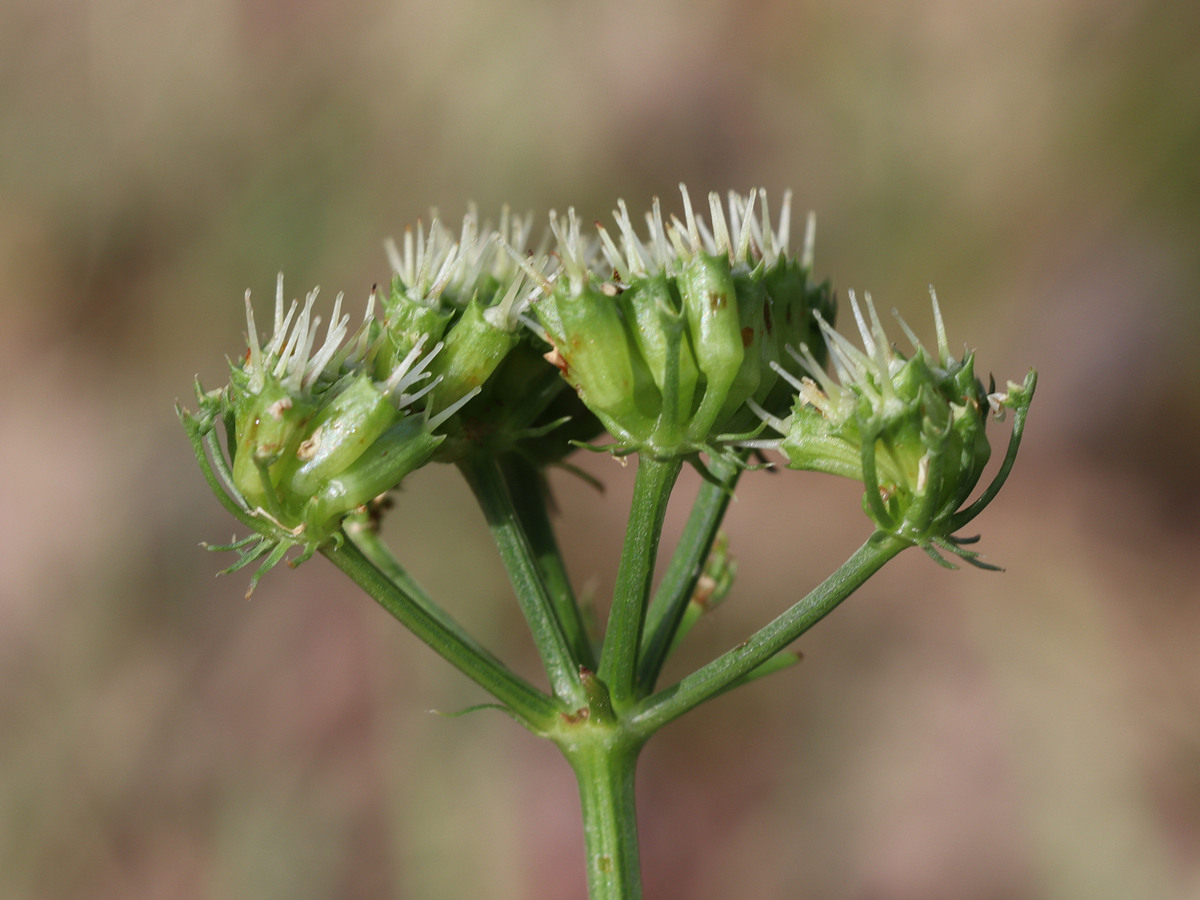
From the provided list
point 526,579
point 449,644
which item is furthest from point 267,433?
point 526,579

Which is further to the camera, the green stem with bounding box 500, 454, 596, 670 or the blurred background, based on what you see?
the blurred background

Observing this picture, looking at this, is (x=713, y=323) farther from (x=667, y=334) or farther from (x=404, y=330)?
(x=404, y=330)

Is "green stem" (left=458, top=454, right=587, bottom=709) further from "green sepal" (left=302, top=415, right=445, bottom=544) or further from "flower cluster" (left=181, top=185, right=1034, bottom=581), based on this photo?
"green sepal" (left=302, top=415, right=445, bottom=544)

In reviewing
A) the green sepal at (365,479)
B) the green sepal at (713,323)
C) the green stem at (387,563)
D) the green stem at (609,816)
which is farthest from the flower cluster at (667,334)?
the green stem at (387,563)

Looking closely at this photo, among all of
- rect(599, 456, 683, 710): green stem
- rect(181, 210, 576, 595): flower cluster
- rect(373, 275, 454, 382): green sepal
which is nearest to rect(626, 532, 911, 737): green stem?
rect(599, 456, 683, 710): green stem

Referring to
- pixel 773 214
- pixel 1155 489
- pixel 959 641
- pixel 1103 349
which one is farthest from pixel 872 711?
pixel 773 214

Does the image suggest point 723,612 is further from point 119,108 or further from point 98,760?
point 119,108
